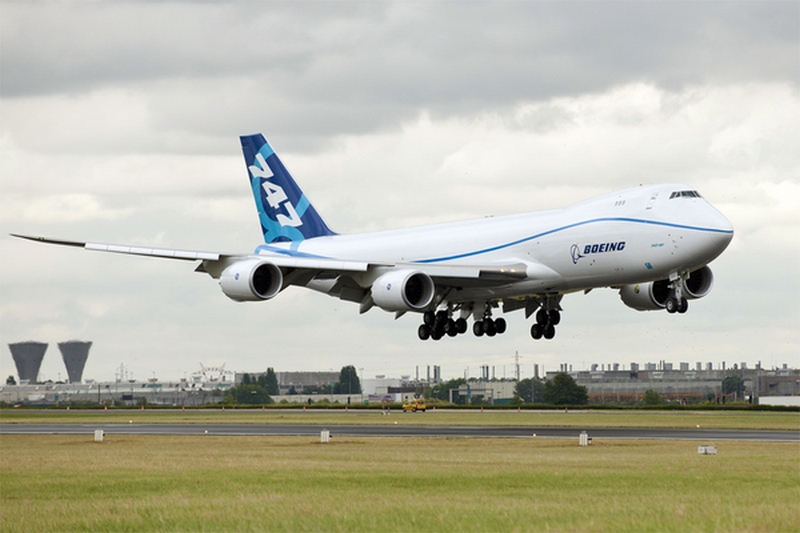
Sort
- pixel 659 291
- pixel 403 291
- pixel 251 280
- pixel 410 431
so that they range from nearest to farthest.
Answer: pixel 403 291 < pixel 251 280 < pixel 659 291 < pixel 410 431

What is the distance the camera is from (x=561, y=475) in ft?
136

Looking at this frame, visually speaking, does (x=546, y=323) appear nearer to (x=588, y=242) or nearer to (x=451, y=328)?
(x=451, y=328)

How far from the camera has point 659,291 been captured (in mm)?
64438

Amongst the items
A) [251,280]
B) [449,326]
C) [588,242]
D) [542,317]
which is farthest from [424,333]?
[588,242]

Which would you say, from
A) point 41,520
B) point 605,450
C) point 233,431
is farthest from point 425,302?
point 41,520

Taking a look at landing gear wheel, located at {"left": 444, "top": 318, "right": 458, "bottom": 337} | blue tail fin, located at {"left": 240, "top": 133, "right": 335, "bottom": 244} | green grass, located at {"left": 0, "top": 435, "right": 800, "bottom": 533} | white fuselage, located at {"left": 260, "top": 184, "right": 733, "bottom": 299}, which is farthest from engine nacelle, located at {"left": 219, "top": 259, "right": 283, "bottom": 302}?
blue tail fin, located at {"left": 240, "top": 133, "right": 335, "bottom": 244}

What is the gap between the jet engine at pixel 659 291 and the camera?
2416 inches

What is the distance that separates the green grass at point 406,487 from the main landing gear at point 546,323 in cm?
797

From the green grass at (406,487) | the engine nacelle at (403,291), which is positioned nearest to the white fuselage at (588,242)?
the engine nacelle at (403,291)

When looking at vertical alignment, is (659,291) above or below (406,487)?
above

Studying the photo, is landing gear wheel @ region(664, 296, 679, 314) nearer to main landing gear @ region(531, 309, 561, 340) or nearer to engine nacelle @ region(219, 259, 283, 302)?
main landing gear @ region(531, 309, 561, 340)

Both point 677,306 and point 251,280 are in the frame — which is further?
point 251,280

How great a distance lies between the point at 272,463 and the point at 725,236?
2248 centimetres

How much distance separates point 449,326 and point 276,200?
16.8 meters
